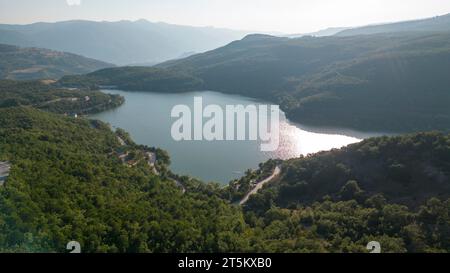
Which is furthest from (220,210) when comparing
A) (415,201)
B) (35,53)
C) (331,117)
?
(35,53)

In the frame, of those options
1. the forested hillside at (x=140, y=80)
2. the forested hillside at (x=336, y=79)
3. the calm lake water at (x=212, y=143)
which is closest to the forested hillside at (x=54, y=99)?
the calm lake water at (x=212, y=143)

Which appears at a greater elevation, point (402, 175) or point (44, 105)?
point (44, 105)

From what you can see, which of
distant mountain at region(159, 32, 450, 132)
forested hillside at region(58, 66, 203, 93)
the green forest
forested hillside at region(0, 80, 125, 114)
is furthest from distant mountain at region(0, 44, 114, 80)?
the green forest

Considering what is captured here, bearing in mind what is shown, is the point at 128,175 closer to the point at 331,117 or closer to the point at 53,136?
the point at 53,136

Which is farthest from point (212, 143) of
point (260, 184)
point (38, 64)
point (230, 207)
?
point (38, 64)

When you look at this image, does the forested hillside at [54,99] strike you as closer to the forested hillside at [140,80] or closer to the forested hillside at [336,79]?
the forested hillside at [140,80]

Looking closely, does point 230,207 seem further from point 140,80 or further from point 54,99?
point 140,80
